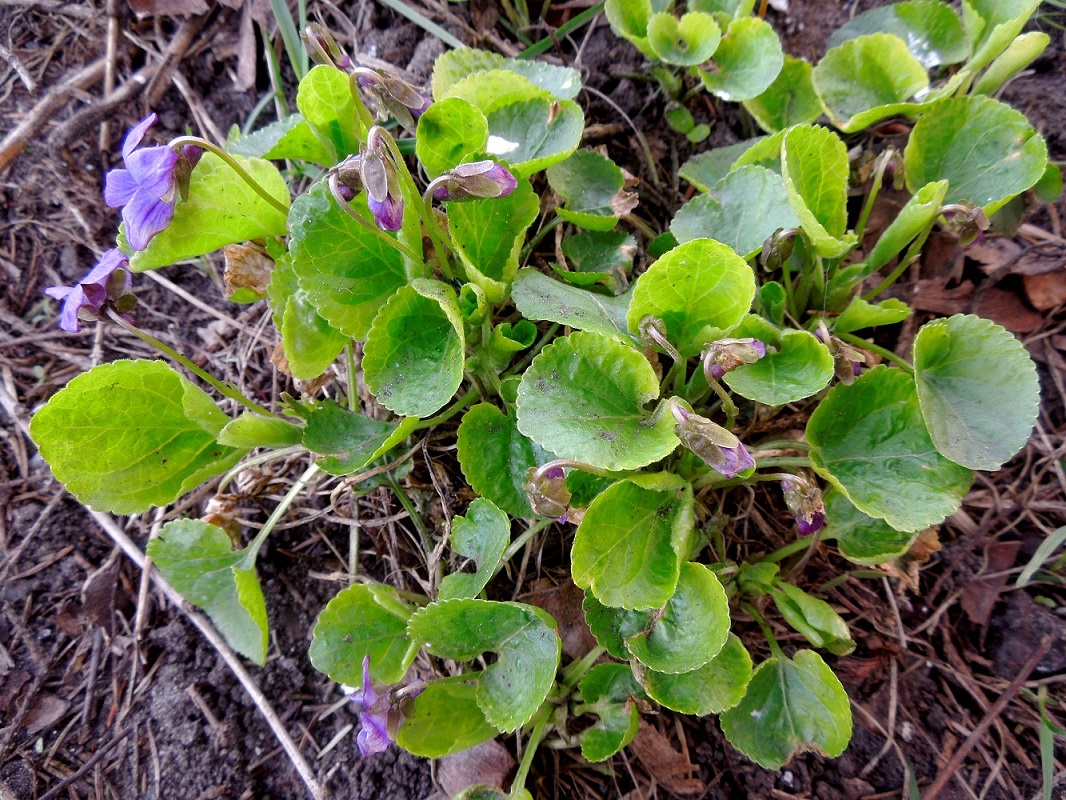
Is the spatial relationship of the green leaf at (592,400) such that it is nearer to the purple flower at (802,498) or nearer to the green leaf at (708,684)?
the purple flower at (802,498)

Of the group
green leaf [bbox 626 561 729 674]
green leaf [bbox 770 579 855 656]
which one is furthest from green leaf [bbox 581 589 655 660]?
green leaf [bbox 770 579 855 656]

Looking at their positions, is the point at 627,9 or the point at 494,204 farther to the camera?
the point at 627,9

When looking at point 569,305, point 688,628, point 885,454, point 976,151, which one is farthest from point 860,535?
point 976,151

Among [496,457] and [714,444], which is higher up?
[714,444]

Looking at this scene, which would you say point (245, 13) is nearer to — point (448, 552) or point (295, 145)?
point (295, 145)

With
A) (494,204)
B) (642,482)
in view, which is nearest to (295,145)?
(494,204)

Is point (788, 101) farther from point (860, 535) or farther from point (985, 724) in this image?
point (985, 724)
